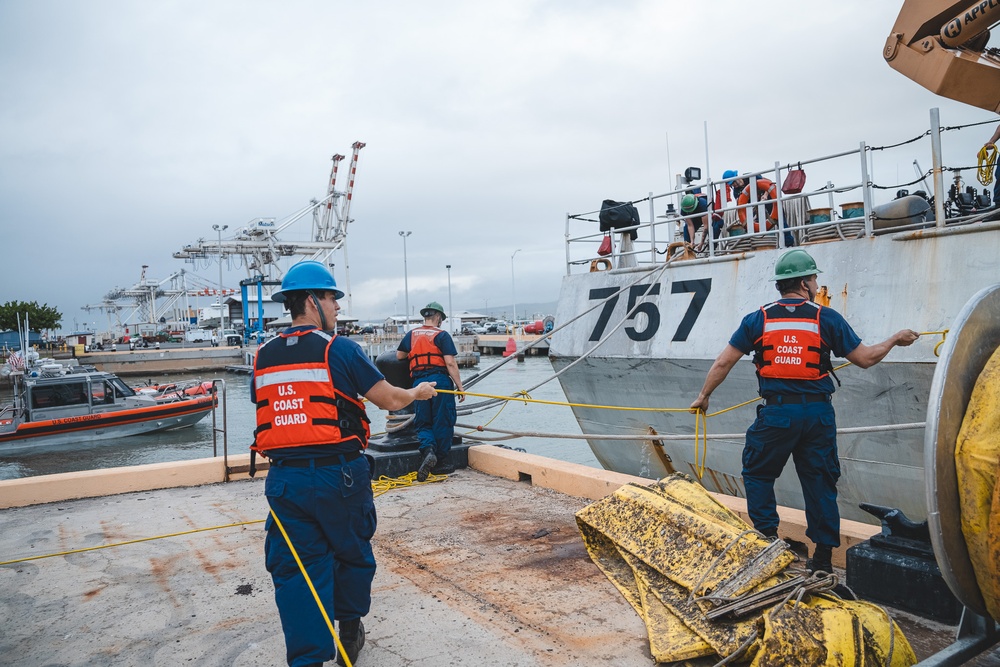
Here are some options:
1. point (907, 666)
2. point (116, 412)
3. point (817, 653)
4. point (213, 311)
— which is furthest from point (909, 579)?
point (213, 311)

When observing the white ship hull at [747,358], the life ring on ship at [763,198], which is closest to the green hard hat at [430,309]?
the white ship hull at [747,358]

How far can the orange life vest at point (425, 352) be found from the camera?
19.9 feet

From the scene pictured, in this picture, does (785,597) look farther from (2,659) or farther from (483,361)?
(483,361)

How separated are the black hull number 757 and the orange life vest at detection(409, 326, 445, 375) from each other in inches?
93.2

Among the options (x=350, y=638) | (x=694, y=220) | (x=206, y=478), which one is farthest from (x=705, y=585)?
(x=694, y=220)

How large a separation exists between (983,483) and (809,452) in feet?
4.64

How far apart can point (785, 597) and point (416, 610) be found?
1712 millimetres

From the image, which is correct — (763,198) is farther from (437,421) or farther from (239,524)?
(239,524)

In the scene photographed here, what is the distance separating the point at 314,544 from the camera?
265cm

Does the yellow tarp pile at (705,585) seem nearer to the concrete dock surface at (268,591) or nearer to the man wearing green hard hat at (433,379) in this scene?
the concrete dock surface at (268,591)

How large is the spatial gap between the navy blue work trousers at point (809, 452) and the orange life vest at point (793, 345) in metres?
0.18

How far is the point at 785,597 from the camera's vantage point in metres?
2.73

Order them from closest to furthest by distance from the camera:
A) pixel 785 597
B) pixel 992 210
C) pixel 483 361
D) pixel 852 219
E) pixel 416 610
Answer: pixel 785 597 → pixel 416 610 → pixel 992 210 → pixel 852 219 → pixel 483 361

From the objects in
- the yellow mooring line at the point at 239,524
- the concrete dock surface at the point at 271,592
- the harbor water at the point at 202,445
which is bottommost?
the harbor water at the point at 202,445
